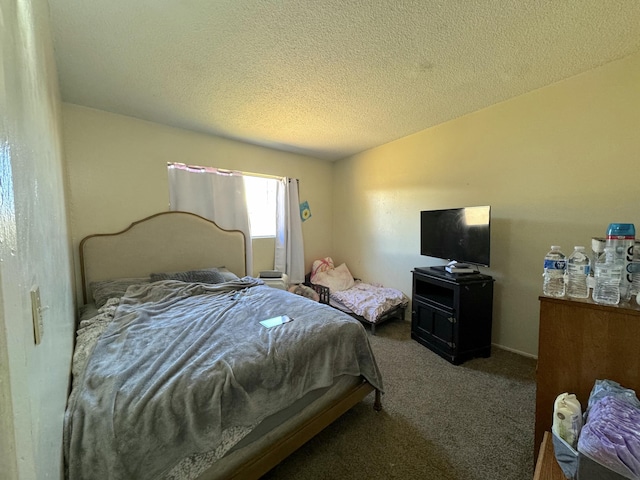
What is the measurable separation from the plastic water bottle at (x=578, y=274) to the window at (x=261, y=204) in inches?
124

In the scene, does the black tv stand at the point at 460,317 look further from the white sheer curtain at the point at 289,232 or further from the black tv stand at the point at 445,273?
the white sheer curtain at the point at 289,232

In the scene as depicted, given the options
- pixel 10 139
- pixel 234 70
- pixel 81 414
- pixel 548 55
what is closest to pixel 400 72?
pixel 548 55

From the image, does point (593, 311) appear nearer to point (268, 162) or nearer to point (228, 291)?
point (228, 291)

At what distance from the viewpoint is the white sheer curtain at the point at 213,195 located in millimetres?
2871

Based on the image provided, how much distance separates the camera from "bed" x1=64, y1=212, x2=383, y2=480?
2.94 feet

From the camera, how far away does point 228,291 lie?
231cm

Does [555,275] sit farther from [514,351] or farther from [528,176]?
[514,351]

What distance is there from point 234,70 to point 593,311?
2445 millimetres

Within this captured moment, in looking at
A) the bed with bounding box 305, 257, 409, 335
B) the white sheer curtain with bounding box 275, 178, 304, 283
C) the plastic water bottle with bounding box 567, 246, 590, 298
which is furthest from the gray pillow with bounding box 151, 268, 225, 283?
the plastic water bottle with bounding box 567, 246, 590, 298

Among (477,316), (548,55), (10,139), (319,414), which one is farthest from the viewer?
(477,316)

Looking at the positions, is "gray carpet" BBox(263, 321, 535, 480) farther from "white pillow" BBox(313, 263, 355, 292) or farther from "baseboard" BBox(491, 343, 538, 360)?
"white pillow" BBox(313, 263, 355, 292)

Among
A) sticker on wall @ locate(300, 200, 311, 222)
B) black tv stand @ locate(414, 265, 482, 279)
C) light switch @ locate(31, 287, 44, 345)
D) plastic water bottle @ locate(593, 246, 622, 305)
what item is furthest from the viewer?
sticker on wall @ locate(300, 200, 311, 222)

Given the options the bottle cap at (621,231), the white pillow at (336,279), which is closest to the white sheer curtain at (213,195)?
the white pillow at (336,279)

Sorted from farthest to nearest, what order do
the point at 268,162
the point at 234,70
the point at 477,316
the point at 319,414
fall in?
the point at 268,162 → the point at 477,316 → the point at 234,70 → the point at 319,414
